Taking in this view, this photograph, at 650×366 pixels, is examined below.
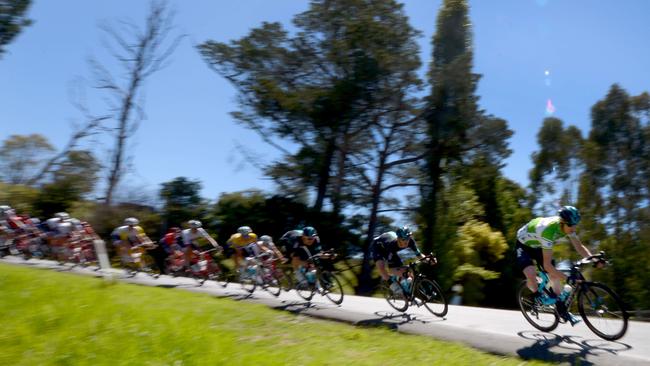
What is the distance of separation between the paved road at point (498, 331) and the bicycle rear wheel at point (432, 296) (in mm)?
211

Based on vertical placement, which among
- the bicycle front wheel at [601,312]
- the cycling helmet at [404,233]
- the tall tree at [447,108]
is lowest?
the bicycle front wheel at [601,312]

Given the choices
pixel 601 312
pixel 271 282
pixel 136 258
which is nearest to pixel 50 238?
pixel 136 258

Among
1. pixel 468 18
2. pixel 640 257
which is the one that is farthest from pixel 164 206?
pixel 640 257

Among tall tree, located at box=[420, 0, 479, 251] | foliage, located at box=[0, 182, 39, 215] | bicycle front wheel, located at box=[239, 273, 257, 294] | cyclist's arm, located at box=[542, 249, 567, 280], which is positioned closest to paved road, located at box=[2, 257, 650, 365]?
cyclist's arm, located at box=[542, 249, 567, 280]

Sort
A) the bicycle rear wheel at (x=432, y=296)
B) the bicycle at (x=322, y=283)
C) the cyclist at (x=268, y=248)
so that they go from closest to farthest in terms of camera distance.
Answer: the bicycle rear wheel at (x=432, y=296), the bicycle at (x=322, y=283), the cyclist at (x=268, y=248)

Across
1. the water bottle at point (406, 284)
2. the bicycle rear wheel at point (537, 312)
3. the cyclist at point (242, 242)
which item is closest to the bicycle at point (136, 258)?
the cyclist at point (242, 242)

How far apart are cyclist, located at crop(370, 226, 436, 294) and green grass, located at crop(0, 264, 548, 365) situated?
2.30 m

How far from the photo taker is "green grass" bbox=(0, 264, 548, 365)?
5984mm

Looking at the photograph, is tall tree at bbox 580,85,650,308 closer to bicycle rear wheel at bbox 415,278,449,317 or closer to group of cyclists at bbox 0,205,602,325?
group of cyclists at bbox 0,205,602,325

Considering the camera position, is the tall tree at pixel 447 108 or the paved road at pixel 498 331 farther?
the tall tree at pixel 447 108

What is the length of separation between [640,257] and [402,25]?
22011 mm

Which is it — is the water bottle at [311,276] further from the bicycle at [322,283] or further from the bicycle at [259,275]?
the bicycle at [259,275]

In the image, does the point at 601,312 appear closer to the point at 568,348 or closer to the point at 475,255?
the point at 568,348

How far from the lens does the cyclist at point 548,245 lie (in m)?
7.67
